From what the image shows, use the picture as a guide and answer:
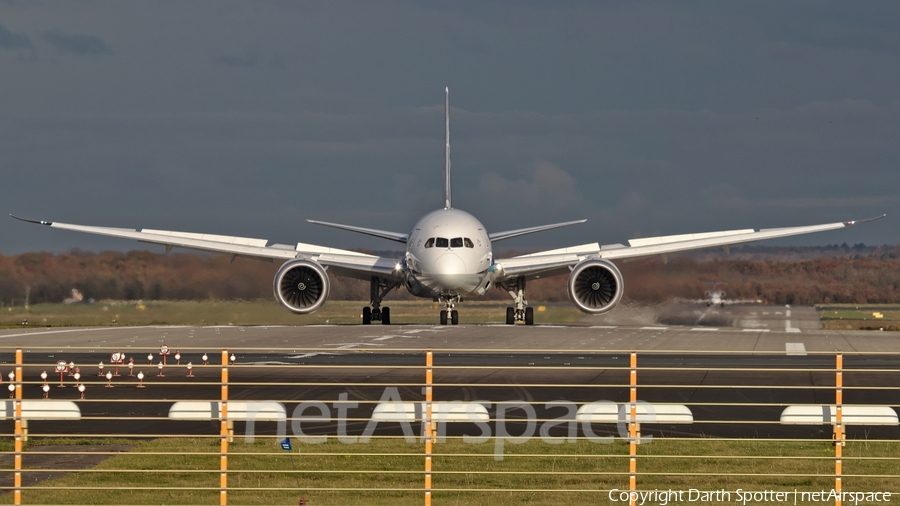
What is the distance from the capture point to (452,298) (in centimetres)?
4525

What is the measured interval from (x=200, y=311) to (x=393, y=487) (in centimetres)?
3579

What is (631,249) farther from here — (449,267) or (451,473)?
(451,473)

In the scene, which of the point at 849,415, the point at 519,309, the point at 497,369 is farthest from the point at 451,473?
the point at 519,309

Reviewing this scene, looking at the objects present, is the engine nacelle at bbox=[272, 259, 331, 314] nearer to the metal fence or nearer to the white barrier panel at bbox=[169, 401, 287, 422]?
the metal fence

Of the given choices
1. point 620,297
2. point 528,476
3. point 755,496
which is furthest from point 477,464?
point 620,297

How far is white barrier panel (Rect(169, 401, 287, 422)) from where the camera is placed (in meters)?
14.3

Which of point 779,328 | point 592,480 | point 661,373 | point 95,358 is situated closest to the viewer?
point 592,480

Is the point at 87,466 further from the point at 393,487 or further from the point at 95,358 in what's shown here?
the point at 95,358

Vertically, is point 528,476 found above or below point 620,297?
below

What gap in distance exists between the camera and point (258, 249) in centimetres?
4709

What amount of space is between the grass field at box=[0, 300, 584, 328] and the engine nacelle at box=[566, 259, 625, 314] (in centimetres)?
445

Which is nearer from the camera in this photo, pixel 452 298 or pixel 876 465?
pixel 876 465
